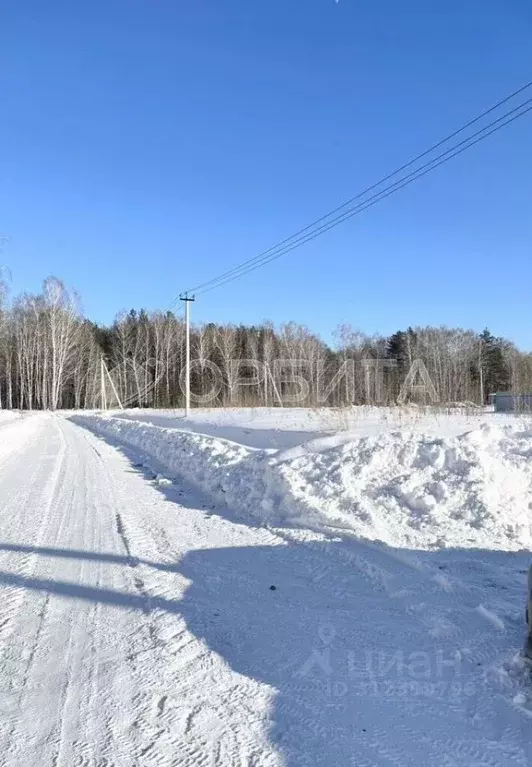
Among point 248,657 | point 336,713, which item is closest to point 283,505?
point 248,657

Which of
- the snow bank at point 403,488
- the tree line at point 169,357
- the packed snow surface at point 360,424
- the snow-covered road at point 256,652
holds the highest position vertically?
the tree line at point 169,357

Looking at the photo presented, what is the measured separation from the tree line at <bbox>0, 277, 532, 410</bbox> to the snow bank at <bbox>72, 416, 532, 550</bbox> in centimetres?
4884

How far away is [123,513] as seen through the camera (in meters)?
7.55

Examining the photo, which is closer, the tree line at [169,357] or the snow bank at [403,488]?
the snow bank at [403,488]

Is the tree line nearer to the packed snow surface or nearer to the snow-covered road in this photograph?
the packed snow surface

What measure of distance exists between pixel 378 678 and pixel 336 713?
1.41ft

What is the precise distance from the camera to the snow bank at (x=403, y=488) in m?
6.30

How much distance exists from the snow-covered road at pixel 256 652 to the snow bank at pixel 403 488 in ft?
2.06

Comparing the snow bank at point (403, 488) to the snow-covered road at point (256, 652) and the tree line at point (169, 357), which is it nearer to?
the snow-covered road at point (256, 652)

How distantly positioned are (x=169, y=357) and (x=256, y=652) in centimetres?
6421

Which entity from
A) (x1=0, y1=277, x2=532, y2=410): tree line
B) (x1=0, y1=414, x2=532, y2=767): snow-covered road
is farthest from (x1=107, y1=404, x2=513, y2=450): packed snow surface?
(x1=0, y1=277, x2=532, y2=410): tree line

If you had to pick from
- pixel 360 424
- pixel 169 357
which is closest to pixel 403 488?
pixel 360 424

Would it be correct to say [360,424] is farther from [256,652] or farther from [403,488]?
[256,652]

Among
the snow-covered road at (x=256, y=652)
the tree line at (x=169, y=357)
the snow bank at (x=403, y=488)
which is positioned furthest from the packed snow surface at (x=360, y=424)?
the tree line at (x=169, y=357)
